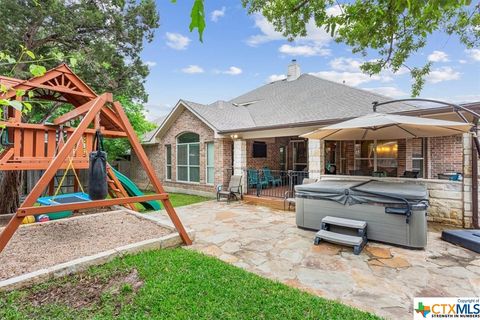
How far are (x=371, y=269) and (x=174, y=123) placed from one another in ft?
37.2

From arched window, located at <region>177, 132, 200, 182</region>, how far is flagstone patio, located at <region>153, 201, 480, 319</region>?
6.22 m

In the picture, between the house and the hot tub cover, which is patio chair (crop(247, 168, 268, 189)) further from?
the hot tub cover

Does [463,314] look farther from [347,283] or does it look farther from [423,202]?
[423,202]

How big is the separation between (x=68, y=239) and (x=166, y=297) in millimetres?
3215

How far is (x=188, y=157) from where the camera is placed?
1245 cm

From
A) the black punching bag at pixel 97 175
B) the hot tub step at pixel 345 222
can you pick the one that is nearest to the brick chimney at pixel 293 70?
the hot tub step at pixel 345 222

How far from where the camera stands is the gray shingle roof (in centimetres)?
1036

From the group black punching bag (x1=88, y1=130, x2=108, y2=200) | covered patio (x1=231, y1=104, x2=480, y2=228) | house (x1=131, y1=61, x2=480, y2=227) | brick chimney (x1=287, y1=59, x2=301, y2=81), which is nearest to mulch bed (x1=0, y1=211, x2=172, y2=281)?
black punching bag (x1=88, y1=130, x2=108, y2=200)

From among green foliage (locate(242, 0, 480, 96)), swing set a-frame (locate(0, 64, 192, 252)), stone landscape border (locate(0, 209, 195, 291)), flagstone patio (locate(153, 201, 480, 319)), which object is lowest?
flagstone patio (locate(153, 201, 480, 319))

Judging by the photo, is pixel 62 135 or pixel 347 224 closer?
pixel 347 224

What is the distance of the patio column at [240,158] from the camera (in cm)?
1047

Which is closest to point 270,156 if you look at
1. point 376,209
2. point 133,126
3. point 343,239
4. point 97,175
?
point 133,126

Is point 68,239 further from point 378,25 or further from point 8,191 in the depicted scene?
point 378,25

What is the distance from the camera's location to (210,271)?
3.71 m
